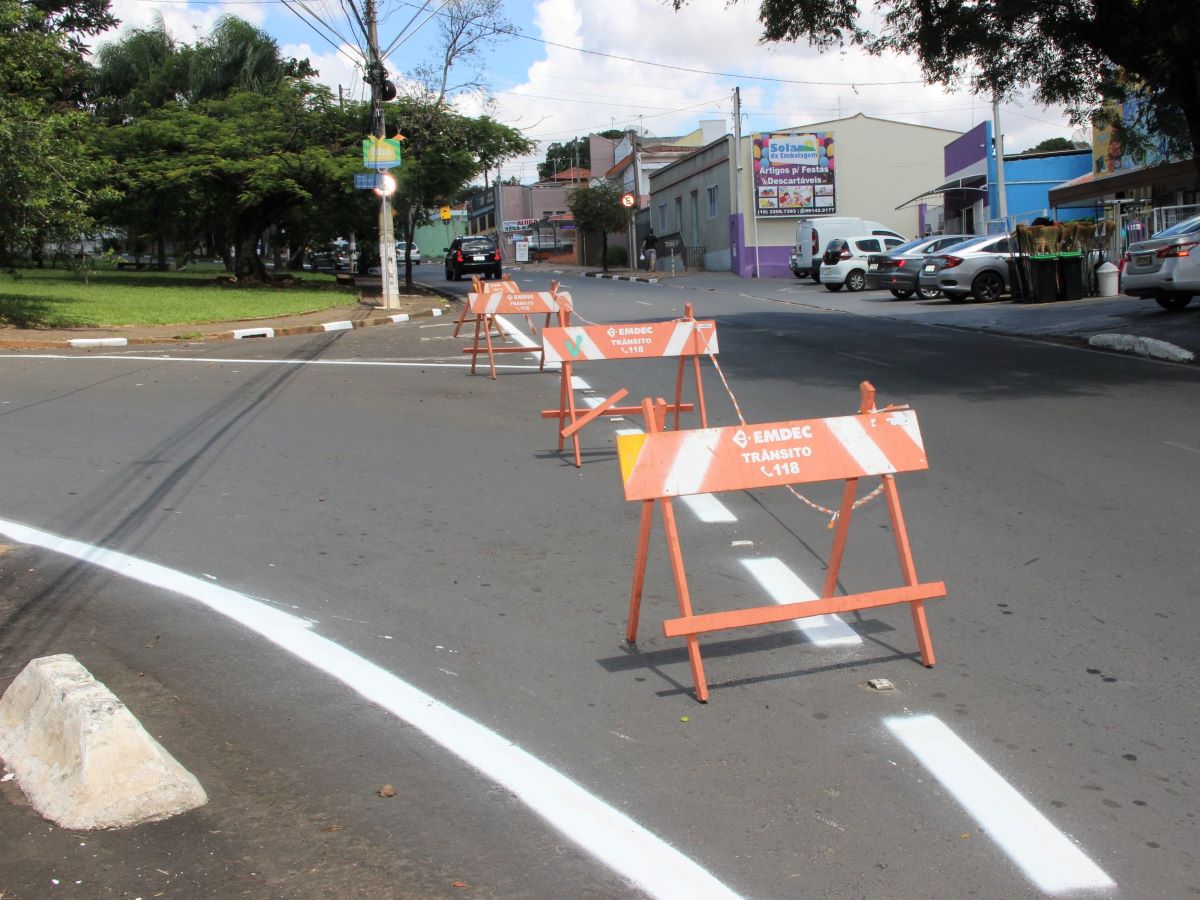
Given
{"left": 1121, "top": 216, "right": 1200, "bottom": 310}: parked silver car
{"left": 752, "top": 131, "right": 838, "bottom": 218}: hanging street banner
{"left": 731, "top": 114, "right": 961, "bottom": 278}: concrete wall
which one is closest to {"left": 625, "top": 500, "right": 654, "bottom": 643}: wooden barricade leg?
{"left": 1121, "top": 216, "right": 1200, "bottom": 310}: parked silver car

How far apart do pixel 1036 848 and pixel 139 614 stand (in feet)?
13.4

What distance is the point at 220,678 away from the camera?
482 cm

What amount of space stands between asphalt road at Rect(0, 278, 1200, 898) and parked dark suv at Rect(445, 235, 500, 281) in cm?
3484

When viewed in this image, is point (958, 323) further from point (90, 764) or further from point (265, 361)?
point (90, 764)

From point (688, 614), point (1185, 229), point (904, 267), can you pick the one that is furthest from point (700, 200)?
point (688, 614)

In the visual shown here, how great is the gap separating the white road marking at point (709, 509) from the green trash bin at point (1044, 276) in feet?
58.0

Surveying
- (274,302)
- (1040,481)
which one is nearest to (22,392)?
(1040,481)

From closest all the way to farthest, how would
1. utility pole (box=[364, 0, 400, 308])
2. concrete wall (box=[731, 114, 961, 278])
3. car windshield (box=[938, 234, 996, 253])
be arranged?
car windshield (box=[938, 234, 996, 253]) < utility pole (box=[364, 0, 400, 308]) < concrete wall (box=[731, 114, 961, 278])

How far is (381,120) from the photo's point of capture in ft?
91.5

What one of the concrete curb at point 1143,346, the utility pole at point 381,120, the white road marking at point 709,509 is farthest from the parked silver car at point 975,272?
the white road marking at point 709,509

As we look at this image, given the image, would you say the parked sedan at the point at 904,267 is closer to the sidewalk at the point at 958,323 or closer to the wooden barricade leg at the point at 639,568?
the sidewalk at the point at 958,323

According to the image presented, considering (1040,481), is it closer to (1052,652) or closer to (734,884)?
(1052,652)

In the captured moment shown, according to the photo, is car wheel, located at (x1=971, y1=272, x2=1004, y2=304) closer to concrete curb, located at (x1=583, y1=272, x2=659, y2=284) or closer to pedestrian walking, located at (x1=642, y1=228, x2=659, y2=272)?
concrete curb, located at (x1=583, y1=272, x2=659, y2=284)

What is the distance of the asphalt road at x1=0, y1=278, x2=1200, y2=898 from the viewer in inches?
136
